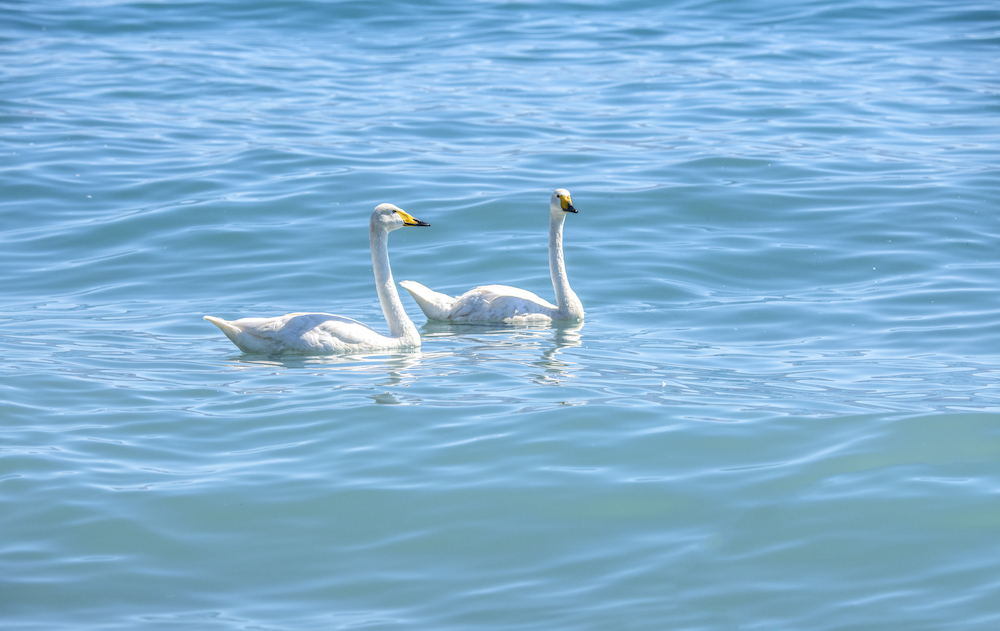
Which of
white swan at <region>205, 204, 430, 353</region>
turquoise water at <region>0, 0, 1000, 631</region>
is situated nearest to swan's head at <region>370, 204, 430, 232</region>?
white swan at <region>205, 204, 430, 353</region>

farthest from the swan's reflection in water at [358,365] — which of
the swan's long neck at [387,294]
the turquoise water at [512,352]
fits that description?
the swan's long neck at [387,294]

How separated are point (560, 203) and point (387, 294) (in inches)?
90.7

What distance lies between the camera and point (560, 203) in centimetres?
1211

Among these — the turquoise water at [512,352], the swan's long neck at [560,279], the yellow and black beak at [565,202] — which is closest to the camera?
the turquoise water at [512,352]

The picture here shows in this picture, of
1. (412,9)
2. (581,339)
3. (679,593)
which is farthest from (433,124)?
(679,593)

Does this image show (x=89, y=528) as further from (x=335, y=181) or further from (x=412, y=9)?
(x=412, y=9)

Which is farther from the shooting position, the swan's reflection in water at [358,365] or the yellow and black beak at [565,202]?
the yellow and black beak at [565,202]

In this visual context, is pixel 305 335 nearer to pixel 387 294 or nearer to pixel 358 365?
pixel 358 365

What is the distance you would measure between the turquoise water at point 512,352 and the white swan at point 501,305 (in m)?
0.22

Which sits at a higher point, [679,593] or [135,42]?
[135,42]

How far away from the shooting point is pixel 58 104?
72.0 ft

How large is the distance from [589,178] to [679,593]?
1151 cm

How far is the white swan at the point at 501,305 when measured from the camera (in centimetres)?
1159

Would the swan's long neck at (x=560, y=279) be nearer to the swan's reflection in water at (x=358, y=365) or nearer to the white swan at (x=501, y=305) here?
the white swan at (x=501, y=305)
